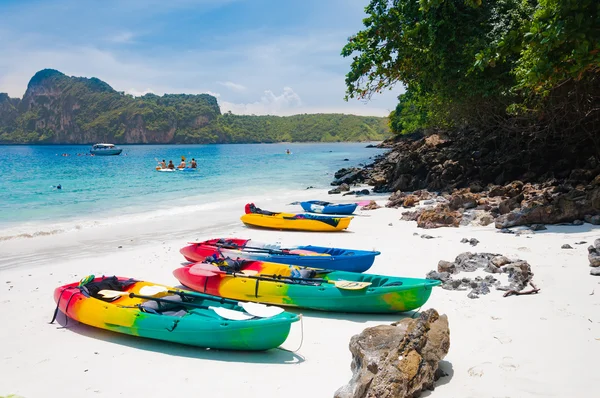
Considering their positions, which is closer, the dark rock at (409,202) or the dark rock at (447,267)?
the dark rock at (447,267)

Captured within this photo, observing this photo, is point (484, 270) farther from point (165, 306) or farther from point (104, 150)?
point (104, 150)

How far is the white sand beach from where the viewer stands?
4.64 meters

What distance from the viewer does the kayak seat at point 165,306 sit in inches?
246

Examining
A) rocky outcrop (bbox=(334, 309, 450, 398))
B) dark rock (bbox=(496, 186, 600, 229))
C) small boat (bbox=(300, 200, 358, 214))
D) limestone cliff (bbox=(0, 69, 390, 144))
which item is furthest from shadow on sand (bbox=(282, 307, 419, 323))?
limestone cliff (bbox=(0, 69, 390, 144))

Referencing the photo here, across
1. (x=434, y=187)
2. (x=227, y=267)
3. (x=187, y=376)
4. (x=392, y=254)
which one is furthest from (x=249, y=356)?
(x=434, y=187)

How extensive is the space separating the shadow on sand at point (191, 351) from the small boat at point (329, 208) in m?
10.7

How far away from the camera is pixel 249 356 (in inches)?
221

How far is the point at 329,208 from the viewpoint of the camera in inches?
657

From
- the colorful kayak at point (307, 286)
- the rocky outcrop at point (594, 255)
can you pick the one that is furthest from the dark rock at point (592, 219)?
the colorful kayak at point (307, 286)

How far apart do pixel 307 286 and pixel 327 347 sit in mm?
1333

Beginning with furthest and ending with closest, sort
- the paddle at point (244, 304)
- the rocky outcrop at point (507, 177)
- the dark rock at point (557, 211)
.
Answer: the rocky outcrop at point (507, 177), the dark rock at point (557, 211), the paddle at point (244, 304)

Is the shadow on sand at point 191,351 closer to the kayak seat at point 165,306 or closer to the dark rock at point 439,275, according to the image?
the kayak seat at point 165,306

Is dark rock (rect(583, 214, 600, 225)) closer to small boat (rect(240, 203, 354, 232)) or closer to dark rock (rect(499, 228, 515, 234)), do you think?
dark rock (rect(499, 228, 515, 234))

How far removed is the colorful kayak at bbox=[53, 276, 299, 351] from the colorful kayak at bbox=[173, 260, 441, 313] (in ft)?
3.31
